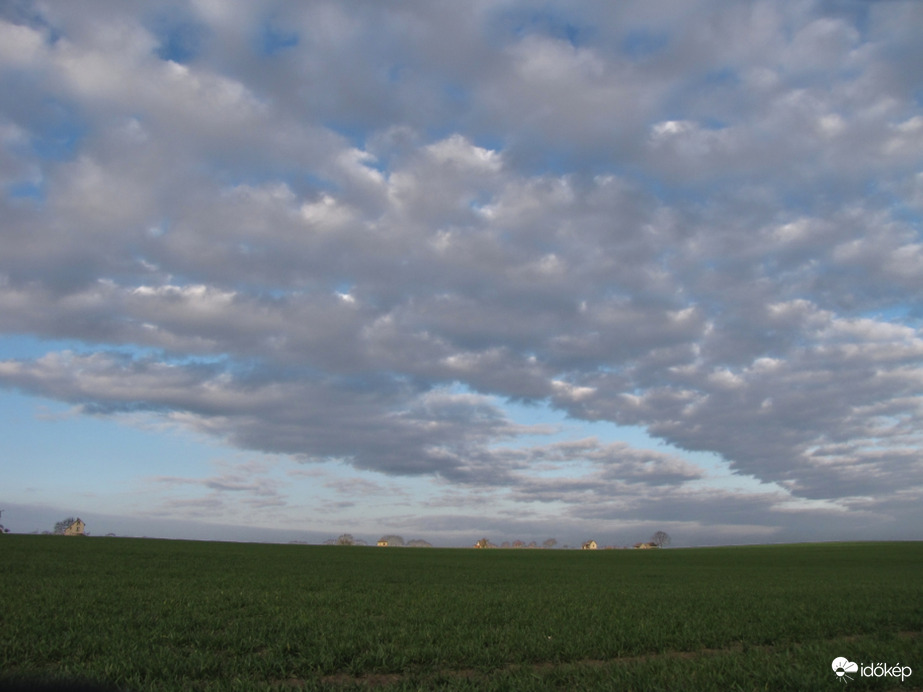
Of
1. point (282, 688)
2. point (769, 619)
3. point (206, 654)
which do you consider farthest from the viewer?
point (769, 619)

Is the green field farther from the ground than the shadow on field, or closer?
closer

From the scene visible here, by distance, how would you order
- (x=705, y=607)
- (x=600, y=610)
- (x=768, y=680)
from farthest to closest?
1. (x=705, y=607)
2. (x=600, y=610)
3. (x=768, y=680)

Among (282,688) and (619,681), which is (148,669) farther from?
(619,681)

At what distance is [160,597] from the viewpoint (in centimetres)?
1755

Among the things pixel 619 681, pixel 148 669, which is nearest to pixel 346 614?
pixel 148 669

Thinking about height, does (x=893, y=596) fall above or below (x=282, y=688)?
below

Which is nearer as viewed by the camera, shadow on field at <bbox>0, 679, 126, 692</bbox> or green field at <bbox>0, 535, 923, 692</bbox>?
shadow on field at <bbox>0, 679, 126, 692</bbox>

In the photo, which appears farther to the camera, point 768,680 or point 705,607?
point 705,607

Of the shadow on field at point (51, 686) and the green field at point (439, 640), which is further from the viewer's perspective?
the green field at point (439, 640)

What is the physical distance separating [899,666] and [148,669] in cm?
1184

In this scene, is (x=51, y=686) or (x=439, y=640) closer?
(x=51, y=686)

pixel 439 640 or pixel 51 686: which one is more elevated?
pixel 51 686

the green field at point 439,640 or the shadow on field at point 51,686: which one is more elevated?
the shadow on field at point 51,686

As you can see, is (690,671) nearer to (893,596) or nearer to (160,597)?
(160,597)
